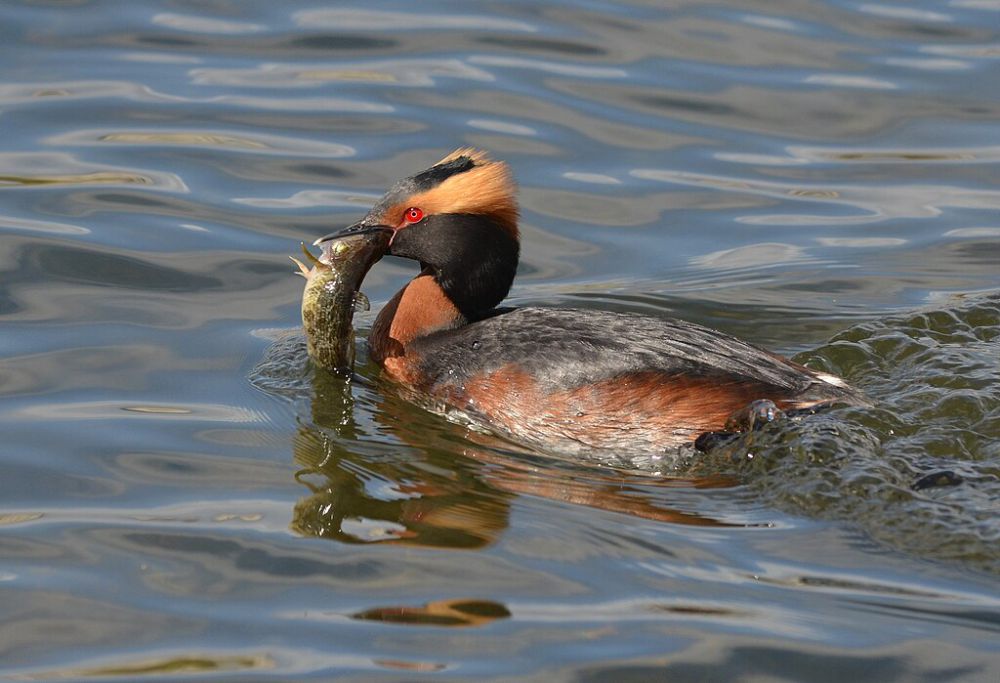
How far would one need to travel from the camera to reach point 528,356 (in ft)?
25.0

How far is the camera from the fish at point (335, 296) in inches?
315

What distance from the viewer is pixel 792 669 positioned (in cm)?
538

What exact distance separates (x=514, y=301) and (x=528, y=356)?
2032mm

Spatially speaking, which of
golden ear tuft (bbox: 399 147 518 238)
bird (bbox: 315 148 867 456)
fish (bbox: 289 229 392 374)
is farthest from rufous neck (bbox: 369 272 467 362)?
golden ear tuft (bbox: 399 147 518 238)

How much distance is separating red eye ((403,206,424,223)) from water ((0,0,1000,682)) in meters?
0.90

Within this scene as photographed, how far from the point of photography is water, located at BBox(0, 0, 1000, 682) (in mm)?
5676

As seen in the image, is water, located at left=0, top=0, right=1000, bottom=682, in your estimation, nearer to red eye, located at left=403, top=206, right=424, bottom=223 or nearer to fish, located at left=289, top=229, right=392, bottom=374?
fish, located at left=289, top=229, right=392, bottom=374

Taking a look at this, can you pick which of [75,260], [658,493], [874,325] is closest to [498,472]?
[658,493]

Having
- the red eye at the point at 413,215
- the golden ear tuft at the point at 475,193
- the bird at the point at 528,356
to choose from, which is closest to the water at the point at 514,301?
the bird at the point at 528,356

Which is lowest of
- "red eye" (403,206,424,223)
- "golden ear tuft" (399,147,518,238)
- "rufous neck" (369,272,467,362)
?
"rufous neck" (369,272,467,362)

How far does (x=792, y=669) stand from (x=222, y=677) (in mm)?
2011

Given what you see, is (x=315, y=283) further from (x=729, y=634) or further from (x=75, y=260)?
(x=729, y=634)

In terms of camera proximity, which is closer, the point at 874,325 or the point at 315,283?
the point at 315,283

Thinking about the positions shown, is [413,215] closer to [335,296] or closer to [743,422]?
[335,296]
